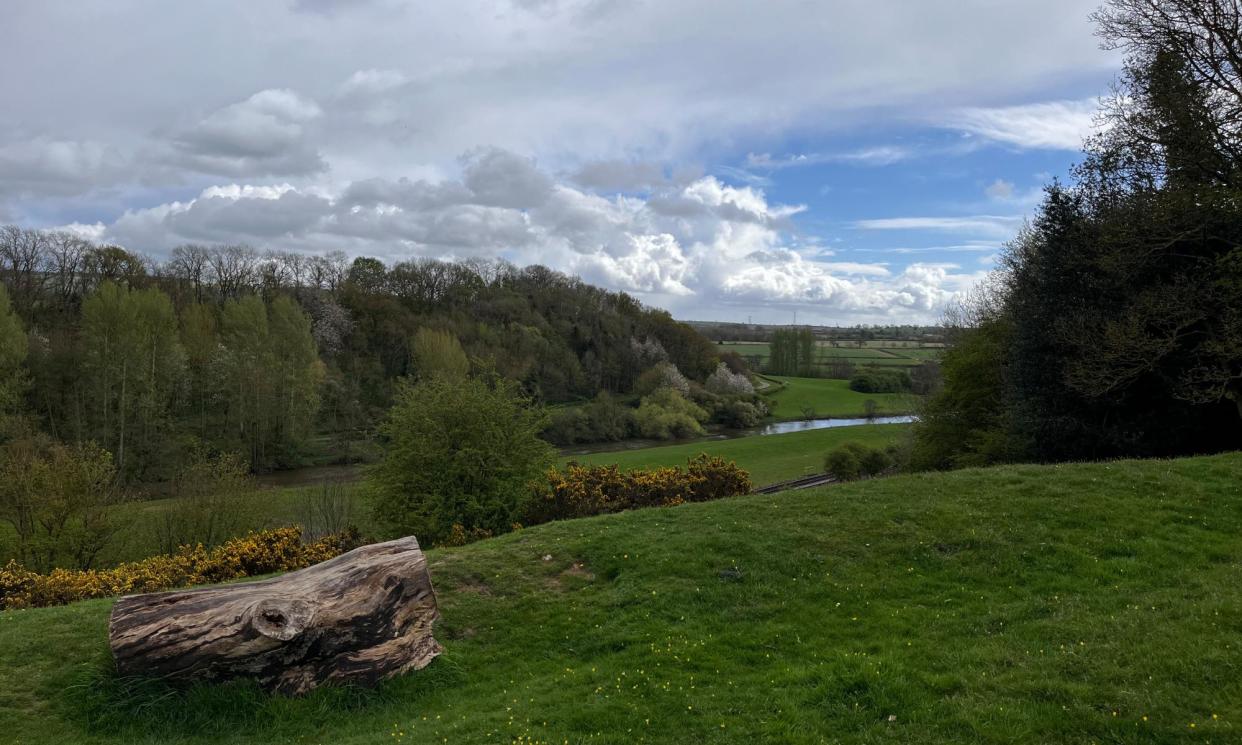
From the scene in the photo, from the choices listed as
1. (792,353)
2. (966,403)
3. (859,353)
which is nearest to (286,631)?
(966,403)

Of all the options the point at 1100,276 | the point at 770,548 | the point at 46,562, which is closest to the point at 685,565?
the point at 770,548

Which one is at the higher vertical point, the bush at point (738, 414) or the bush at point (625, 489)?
the bush at point (625, 489)

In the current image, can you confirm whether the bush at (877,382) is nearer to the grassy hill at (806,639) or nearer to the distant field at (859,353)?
the distant field at (859,353)

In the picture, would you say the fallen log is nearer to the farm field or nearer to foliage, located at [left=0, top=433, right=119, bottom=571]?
the farm field

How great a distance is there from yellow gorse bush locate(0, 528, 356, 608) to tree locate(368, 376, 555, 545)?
205cm

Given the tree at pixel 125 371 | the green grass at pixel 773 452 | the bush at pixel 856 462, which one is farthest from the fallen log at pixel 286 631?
the tree at pixel 125 371

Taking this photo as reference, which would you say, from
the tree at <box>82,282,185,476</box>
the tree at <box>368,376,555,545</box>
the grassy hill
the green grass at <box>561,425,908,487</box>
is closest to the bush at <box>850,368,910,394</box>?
the green grass at <box>561,425,908,487</box>

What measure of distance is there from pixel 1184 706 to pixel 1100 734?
932 mm

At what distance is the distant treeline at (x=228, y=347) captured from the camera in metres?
43.2

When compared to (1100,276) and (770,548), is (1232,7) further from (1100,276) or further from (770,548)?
(770,548)

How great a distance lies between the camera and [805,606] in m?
9.77

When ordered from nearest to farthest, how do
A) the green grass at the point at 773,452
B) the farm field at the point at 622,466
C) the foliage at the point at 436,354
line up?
the farm field at the point at 622,466 → the green grass at the point at 773,452 → the foliage at the point at 436,354

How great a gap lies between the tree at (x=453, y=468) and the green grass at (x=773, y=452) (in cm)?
2628

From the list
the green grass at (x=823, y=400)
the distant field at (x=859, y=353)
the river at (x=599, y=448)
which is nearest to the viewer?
the river at (x=599, y=448)
